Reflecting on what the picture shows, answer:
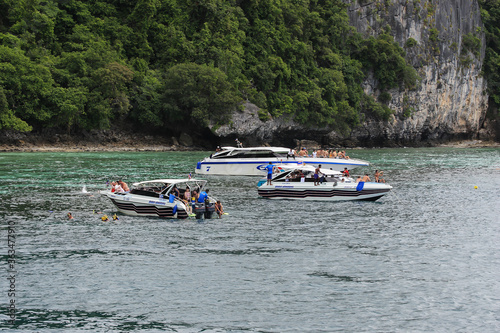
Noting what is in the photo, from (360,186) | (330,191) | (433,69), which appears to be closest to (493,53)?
(433,69)

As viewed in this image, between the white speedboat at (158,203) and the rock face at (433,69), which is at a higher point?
the rock face at (433,69)

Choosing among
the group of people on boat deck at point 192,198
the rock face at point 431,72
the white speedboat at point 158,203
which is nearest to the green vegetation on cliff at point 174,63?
the rock face at point 431,72

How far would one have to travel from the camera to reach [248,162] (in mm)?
54500

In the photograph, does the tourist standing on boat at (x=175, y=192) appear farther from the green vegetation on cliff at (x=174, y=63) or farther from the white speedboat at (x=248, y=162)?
the green vegetation on cliff at (x=174, y=63)

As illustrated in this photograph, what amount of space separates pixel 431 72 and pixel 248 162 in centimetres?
9895

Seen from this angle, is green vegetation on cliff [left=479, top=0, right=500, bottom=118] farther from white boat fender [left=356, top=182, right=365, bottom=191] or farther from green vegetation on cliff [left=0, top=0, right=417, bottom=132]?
white boat fender [left=356, top=182, right=365, bottom=191]

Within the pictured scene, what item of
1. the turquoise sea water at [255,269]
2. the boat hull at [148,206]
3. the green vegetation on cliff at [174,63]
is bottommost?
the turquoise sea water at [255,269]

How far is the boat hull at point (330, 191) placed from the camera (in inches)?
1428

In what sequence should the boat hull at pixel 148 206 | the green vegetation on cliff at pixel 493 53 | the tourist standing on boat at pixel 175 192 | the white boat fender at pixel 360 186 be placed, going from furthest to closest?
the green vegetation on cliff at pixel 493 53 < the white boat fender at pixel 360 186 < the tourist standing on boat at pixel 175 192 < the boat hull at pixel 148 206

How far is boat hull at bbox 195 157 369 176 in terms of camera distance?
5394 centimetres

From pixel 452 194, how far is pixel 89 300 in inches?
1188

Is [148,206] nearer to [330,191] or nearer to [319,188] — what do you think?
[319,188]

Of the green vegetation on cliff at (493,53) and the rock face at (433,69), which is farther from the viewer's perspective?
the green vegetation on cliff at (493,53)

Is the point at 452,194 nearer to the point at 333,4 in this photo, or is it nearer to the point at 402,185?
the point at 402,185
